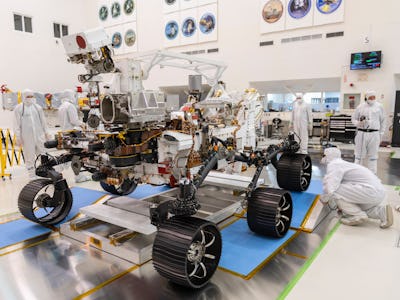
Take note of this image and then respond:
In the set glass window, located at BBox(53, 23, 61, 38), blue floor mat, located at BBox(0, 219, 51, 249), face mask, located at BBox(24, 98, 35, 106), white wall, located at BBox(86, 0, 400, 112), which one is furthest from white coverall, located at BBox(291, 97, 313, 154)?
glass window, located at BBox(53, 23, 61, 38)

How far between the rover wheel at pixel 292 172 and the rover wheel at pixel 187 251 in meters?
2.99

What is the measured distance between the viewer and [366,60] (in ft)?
36.6

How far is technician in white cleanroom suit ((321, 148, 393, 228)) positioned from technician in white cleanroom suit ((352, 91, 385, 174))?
308 centimetres

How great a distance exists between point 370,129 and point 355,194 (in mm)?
3462

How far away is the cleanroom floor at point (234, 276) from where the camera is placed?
2.82 meters

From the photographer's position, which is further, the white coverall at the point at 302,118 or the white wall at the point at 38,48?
the white wall at the point at 38,48

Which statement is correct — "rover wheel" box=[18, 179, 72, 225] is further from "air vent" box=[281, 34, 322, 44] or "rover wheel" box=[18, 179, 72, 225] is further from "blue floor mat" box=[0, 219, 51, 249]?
"air vent" box=[281, 34, 322, 44]

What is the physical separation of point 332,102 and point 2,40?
1692 centimetres

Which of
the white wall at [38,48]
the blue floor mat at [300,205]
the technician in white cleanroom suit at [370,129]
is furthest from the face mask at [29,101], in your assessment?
the white wall at [38,48]

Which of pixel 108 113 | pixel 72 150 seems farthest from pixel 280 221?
pixel 72 150

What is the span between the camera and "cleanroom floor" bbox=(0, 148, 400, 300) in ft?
9.27

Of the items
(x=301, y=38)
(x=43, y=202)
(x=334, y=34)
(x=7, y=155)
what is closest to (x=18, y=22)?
(x=7, y=155)

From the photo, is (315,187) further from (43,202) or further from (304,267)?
(43,202)

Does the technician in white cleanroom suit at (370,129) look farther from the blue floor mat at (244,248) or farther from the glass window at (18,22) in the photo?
the glass window at (18,22)
